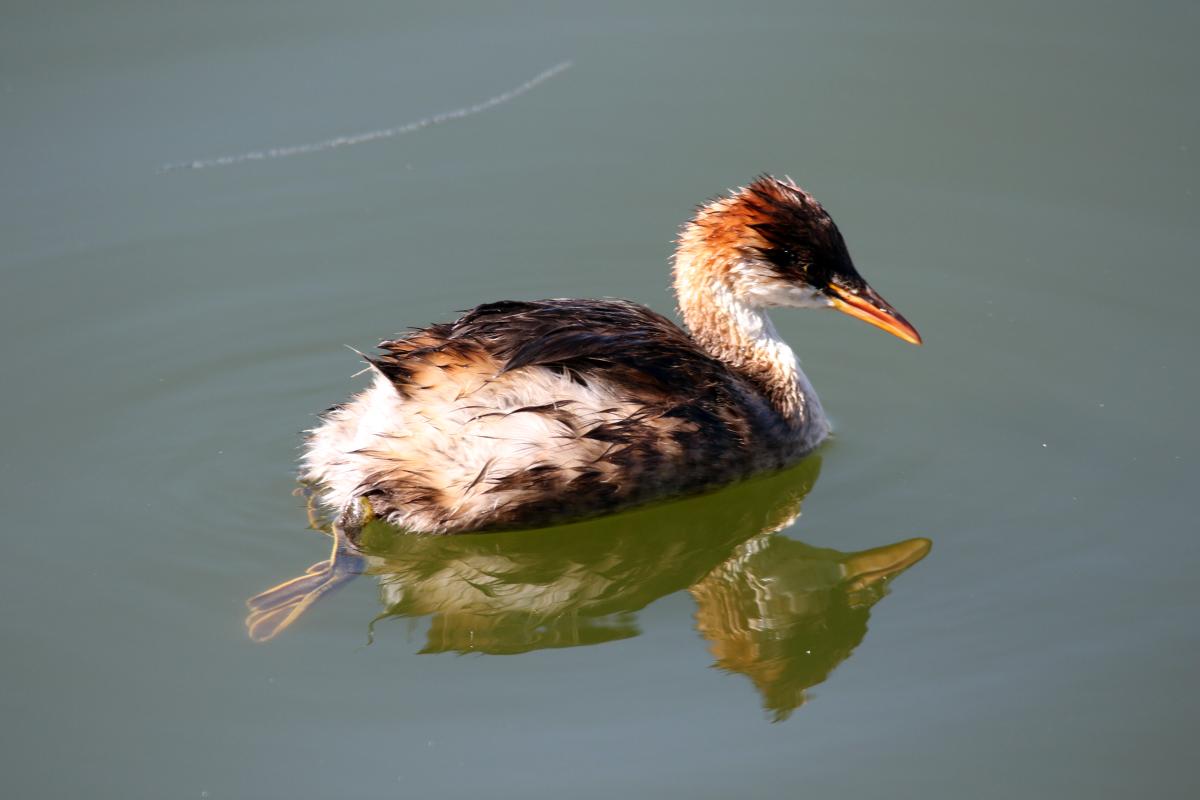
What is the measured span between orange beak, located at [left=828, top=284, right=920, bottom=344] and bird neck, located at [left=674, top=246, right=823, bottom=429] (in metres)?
0.27

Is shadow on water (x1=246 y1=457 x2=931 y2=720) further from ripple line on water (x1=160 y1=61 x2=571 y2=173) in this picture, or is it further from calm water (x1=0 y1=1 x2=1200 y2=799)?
ripple line on water (x1=160 y1=61 x2=571 y2=173)

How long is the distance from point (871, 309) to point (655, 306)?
1152mm

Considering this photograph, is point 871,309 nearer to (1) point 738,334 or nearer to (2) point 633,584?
(1) point 738,334

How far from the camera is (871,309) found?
553 cm

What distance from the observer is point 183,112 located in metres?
7.29

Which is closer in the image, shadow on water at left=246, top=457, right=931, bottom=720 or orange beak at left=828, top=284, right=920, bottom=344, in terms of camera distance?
shadow on water at left=246, top=457, right=931, bottom=720

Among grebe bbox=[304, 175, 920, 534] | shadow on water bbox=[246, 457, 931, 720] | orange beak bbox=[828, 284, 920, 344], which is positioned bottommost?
shadow on water bbox=[246, 457, 931, 720]

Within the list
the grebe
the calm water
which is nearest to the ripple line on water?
the calm water

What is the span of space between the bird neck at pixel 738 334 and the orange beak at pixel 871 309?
0.89ft

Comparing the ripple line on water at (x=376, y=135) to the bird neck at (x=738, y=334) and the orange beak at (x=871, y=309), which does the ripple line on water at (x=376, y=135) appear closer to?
the bird neck at (x=738, y=334)

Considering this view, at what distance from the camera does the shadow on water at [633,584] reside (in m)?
4.69

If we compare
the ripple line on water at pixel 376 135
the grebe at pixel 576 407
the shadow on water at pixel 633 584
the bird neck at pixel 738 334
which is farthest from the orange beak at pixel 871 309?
the ripple line on water at pixel 376 135

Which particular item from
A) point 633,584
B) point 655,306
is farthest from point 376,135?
point 633,584

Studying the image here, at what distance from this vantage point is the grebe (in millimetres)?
4938
